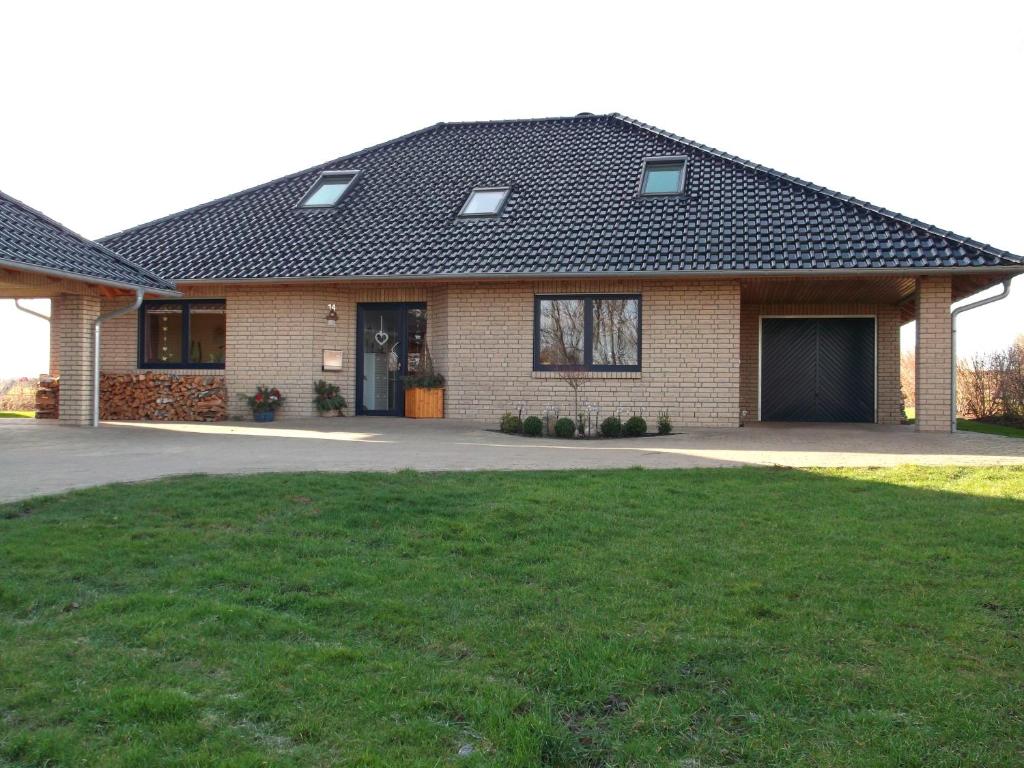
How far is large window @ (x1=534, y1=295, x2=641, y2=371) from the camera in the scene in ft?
50.4

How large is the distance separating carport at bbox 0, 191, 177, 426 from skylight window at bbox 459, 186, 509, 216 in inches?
225

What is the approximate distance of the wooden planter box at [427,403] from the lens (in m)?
16.2

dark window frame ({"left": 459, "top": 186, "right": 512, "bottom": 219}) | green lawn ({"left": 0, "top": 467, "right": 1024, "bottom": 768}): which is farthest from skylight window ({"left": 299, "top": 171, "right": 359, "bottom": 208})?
green lawn ({"left": 0, "top": 467, "right": 1024, "bottom": 768})

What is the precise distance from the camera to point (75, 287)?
14.3 meters

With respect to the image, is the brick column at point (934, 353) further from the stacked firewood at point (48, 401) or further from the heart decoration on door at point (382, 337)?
the stacked firewood at point (48, 401)

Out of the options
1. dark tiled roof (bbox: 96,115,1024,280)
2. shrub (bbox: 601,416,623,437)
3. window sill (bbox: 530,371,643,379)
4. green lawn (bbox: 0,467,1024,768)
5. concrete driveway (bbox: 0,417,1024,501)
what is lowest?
green lawn (bbox: 0,467,1024,768)

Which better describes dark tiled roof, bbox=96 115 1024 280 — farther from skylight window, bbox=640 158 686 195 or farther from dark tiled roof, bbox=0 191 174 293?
dark tiled roof, bbox=0 191 174 293

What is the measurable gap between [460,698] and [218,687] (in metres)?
0.94

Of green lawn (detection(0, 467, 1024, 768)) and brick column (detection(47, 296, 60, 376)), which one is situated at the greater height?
brick column (detection(47, 296, 60, 376))

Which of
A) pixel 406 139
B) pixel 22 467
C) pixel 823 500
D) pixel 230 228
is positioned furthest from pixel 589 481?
pixel 406 139

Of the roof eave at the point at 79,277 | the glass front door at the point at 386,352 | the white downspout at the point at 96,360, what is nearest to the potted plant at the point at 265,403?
the glass front door at the point at 386,352

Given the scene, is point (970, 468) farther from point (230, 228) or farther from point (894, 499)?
point (230, 228)

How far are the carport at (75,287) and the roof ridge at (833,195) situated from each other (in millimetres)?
10546

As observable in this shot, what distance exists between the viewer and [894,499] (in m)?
7.21
